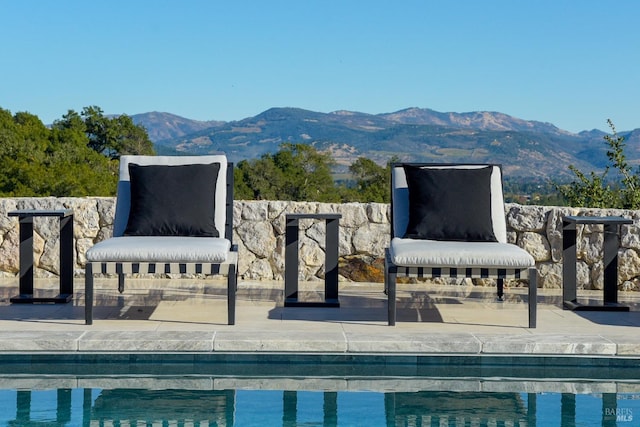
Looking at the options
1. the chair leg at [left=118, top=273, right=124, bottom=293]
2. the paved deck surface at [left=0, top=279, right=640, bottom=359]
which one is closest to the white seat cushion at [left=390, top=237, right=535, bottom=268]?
the paved deck surface at [left=0, top=279, right=640, bottom=359]

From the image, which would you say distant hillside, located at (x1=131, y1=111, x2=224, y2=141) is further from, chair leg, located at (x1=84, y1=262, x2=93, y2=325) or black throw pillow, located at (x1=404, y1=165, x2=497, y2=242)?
chair leg, located at (x1=84, y1=262, x2=93, y2=325)

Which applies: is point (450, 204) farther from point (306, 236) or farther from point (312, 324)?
point (306, 236)

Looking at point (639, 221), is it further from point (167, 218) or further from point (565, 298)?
point (167, 218)

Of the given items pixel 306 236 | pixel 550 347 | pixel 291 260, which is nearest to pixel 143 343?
pixel 291 260

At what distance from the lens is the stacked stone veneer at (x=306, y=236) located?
7.49 meters

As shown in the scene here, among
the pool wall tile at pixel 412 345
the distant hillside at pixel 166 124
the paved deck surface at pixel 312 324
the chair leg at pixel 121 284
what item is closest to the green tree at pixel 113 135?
the paved deck surface at pixel 312 324

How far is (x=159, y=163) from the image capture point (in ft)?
21.2

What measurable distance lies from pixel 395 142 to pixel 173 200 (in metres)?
74.1

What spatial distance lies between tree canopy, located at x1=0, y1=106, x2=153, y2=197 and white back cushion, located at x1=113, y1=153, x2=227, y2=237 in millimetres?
5766

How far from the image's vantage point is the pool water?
4078 millimetres

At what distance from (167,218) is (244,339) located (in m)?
1.46

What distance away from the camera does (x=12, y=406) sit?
4.20 m

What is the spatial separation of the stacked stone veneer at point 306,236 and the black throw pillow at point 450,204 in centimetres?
132

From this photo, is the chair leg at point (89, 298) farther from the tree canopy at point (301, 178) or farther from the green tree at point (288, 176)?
the green tree at point (288, 176)
